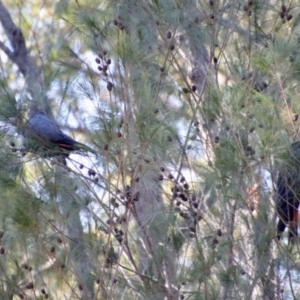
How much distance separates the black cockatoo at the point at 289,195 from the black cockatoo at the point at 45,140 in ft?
2.46

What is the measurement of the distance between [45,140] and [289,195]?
0.99 metres

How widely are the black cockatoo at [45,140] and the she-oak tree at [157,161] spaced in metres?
0.03

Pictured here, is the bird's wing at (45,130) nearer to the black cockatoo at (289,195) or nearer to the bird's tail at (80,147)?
the bird's tail at (80,147)

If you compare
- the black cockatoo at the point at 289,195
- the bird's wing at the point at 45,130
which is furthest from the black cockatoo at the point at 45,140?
the black cockatoo at the point at 289,195

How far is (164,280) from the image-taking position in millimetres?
3754

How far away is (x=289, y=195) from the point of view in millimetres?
3668

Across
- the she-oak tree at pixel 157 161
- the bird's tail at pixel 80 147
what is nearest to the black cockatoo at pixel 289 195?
the she-oak tree at pixel 157 161

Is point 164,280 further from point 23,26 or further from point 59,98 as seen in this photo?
point 23,26

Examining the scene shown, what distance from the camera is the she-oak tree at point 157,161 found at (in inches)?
134

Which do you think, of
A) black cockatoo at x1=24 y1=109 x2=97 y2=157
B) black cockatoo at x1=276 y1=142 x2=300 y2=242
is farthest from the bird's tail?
black cockatoo at x1=276 y1=142 x2=300 y2=242

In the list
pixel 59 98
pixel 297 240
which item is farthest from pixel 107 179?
pixel 297 240

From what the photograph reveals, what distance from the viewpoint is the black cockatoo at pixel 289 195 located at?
11.3ft

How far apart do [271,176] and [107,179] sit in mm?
636

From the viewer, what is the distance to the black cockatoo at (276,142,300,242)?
11.3 feet
